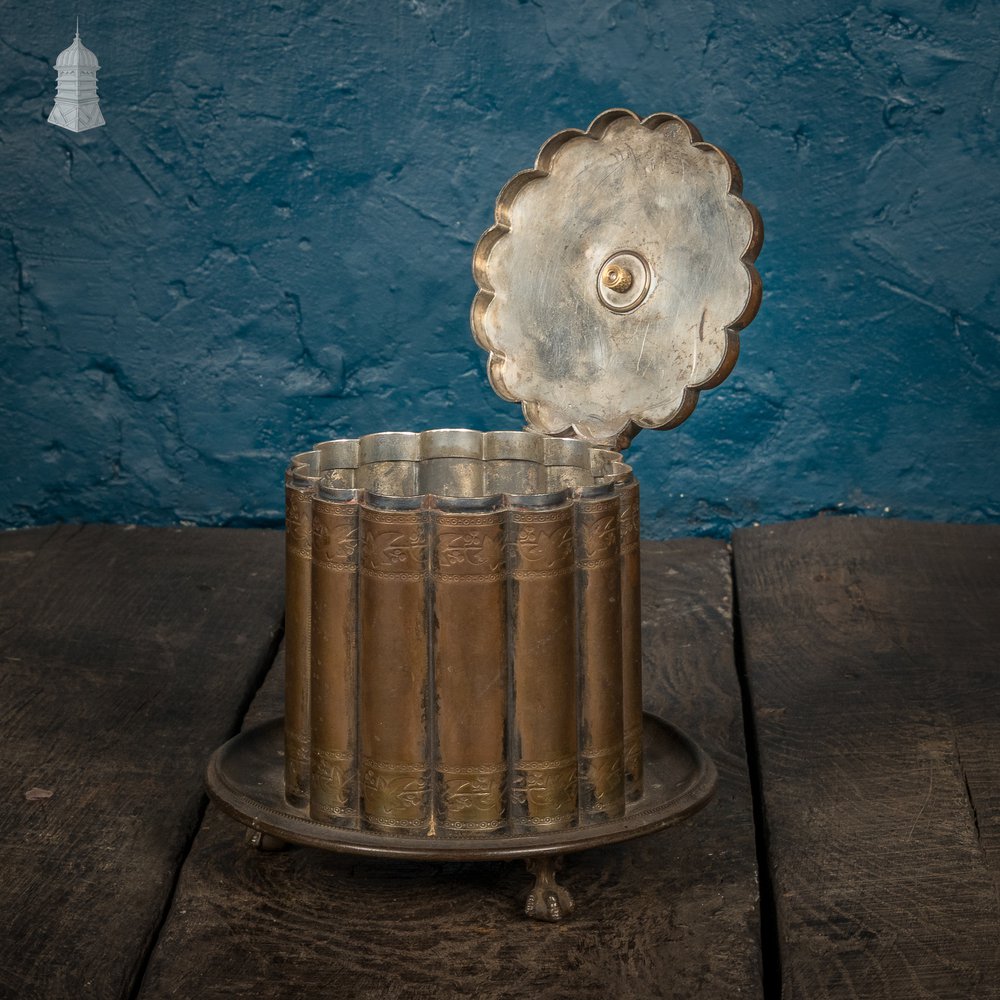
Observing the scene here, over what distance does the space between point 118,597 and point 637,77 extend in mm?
1379

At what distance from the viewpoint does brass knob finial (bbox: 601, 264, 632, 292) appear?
1805 mm

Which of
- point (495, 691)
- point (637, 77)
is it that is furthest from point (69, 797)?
point (637, 77)

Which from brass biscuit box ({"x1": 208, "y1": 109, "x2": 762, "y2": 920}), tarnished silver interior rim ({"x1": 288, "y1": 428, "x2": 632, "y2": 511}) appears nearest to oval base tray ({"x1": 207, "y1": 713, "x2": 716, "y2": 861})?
brass biscuit box ({"x1": 208, "y1": 109, "x2": 762, "y2": 920})

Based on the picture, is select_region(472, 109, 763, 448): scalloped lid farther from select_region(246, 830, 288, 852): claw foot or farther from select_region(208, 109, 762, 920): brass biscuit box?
select_region(246, 830, 288, 852): claw foot

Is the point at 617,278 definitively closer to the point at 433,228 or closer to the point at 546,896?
the point at 546,896

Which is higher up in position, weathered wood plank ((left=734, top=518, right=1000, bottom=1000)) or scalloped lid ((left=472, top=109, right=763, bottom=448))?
scalloped lid ((left=472, top=109, right=763, bottom=448))

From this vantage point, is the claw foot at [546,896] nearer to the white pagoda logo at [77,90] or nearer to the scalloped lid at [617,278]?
the scalloped lid at [617,278]

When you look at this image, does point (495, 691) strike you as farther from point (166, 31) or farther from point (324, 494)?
point (166, 31)

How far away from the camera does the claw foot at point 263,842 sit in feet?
5.13

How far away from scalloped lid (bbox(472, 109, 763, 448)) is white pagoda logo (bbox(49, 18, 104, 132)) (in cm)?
128

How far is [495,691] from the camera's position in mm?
1396

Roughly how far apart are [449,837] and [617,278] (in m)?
0.75

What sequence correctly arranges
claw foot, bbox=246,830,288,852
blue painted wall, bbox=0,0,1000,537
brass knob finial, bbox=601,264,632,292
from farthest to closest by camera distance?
blue painted wall, bbox=0,0,1000,537, brass knob finial, bbox=601,264,632,292, claw foot, bbox=246,830,288,852

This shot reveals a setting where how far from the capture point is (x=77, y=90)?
9.18ft
